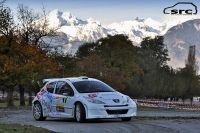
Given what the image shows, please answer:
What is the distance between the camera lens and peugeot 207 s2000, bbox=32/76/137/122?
56.6ft

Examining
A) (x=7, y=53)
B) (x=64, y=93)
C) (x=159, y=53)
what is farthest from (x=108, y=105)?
(x=159, y=53)

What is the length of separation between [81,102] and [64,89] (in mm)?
1622

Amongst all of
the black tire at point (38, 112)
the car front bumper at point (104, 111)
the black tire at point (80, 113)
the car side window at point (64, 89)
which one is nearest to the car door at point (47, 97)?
the black tire at point (38, 112)

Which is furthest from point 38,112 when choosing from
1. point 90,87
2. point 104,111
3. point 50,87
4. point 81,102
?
point 104,111

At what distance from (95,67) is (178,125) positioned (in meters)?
52.8

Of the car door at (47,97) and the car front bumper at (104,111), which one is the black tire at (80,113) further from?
the car door at (47,97)

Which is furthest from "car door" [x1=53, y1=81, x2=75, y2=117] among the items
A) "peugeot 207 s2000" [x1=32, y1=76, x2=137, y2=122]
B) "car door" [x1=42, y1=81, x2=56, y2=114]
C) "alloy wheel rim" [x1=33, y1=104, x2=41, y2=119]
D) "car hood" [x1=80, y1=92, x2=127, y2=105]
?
"alloy wheel rim" [x1=33, y1=104, x2=41, y2=119]

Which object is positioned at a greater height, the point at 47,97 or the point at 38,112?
the point at 47,97

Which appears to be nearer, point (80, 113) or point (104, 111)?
point (104, 111)

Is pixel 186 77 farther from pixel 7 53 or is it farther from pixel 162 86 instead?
pixel 7 53

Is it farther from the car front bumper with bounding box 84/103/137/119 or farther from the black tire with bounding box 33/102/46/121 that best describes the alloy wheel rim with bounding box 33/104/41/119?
the car front bumper with bounding box 84/103/137/119

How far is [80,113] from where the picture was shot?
17422 millimetres

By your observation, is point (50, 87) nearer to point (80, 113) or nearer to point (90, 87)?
point (90, 87)

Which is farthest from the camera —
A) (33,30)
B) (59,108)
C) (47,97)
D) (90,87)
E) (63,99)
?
(33,30)
